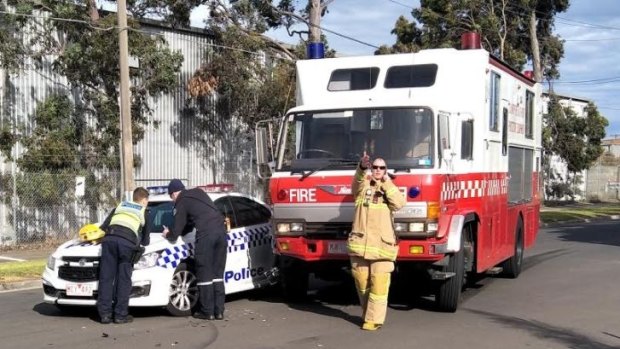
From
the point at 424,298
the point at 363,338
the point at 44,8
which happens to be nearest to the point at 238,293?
the point at 424,298

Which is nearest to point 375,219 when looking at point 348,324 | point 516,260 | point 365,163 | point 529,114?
point 365,163

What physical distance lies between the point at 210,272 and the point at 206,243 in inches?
13.4

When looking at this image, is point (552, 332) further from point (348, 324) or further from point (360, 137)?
point (360, 137)

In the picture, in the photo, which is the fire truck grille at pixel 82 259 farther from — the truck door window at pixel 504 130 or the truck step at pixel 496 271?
the truck step at pixel 496 271

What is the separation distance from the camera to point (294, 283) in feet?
31.4

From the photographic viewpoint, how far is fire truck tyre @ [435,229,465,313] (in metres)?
8.46

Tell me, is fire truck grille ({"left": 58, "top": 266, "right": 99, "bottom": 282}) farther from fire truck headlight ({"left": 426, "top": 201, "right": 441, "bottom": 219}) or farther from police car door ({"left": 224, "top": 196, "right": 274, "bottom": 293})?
fire truck headlight ({"left": 426, "top": 201, "right": 441, "bottom": 219})

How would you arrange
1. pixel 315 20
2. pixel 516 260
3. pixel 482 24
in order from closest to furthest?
pixel 516 260, pixel 315 20, pixel 482 24

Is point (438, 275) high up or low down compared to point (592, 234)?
up

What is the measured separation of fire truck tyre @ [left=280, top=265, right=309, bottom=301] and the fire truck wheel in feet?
5.78

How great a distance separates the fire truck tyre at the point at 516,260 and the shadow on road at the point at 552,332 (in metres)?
3.28

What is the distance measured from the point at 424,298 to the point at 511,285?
2.16m

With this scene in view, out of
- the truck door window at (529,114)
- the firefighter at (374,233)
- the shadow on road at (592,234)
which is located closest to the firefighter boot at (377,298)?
the firefighter at (374,233)

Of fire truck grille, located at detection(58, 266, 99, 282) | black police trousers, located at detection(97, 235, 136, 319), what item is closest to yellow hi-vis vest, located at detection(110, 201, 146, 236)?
black police trousers, located at detection(97, 235, 136, 319)
